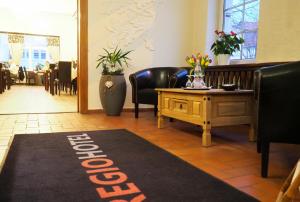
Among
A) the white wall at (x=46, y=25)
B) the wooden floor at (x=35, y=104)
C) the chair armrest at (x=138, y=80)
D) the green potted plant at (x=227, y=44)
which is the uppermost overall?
the white wall at (x=46, y=25)

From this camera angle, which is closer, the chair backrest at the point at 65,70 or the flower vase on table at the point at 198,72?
the flower vase on table at the point at 198,72

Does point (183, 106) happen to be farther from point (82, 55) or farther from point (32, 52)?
point (32, 52)

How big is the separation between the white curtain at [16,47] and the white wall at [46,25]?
14.0 inches

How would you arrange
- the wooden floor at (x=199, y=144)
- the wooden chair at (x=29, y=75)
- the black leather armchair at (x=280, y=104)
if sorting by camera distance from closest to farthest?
the black leather armchair at (x=280, y=104) < the wooden floor at (x=199, y=144) < the wooden chair at (x=29, y=75)

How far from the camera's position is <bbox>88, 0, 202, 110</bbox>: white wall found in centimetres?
455

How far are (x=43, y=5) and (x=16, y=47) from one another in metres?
3.12

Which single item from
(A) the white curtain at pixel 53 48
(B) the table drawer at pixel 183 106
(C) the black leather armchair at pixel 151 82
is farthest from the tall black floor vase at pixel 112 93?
(A) the white curtain at pixel 53 48

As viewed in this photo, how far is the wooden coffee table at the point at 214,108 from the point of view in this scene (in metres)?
2.59

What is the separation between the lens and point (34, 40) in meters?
13.3

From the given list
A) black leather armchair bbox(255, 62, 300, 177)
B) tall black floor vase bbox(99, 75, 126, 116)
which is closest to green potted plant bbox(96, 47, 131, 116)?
tall black floor vase bbox(99, 75, 126, 116)

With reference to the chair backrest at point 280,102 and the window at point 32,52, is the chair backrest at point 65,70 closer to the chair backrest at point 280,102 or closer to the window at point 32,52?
the window at point 32,52

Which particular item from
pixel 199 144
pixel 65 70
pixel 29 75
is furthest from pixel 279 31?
pixel 29 75

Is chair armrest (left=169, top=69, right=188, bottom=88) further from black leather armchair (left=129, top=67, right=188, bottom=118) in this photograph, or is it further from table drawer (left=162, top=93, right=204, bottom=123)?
table drawer (left=162, top=93, right=204, bottom=123)

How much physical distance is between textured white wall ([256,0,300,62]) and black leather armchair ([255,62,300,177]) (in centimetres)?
162
